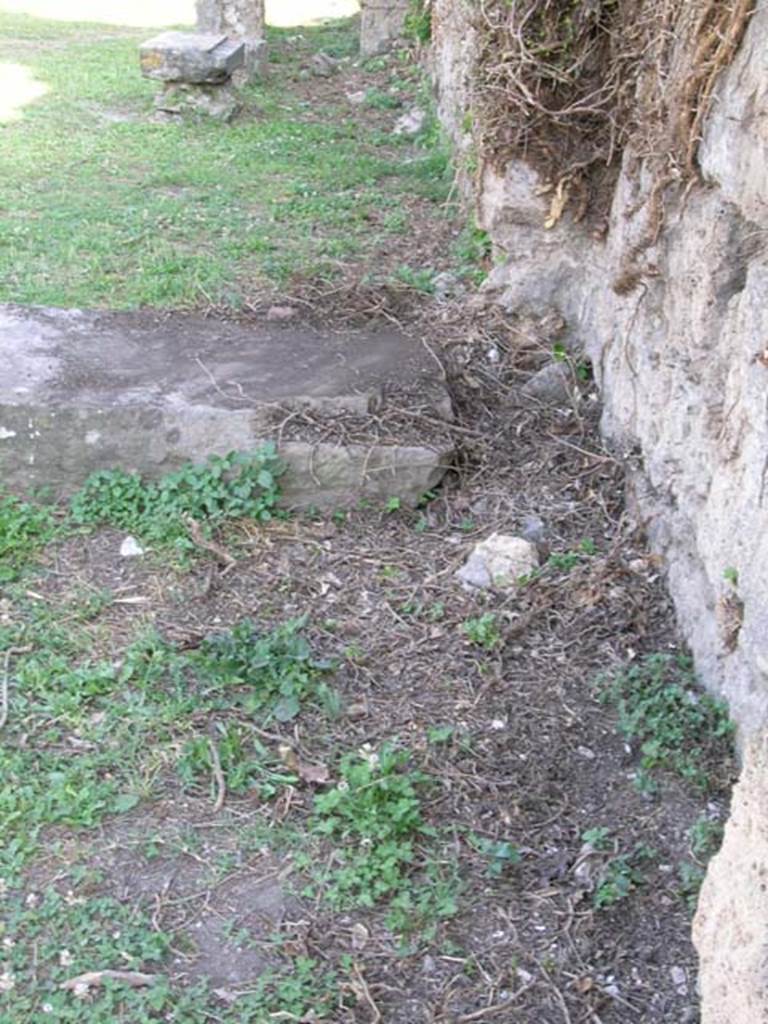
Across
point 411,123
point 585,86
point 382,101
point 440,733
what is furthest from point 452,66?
point 440,733

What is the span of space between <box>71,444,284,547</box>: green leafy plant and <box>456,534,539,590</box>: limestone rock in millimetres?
708

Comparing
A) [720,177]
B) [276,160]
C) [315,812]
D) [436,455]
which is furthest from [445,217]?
[315,812]

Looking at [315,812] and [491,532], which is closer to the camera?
[315,812]

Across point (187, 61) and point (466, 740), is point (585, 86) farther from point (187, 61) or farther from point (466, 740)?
point (187, 61)

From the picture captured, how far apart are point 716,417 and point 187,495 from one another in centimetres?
171

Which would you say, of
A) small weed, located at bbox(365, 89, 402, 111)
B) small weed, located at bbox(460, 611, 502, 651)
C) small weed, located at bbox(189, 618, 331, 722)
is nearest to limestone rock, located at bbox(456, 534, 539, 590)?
small weed, located at bbox(460, 611, 502, 651)

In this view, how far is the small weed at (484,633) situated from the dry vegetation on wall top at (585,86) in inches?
56.3

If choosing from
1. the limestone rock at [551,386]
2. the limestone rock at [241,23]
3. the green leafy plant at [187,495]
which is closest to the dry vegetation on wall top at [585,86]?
the limestone rock at [551,386]

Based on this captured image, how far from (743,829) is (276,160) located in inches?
259

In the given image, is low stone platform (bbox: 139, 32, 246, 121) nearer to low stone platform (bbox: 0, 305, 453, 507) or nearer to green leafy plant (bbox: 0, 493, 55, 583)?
low stone platform (bbox: 0, 305, 453, 507)

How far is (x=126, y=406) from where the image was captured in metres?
4.11

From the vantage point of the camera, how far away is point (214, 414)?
4125mm

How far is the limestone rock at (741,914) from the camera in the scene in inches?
71.5

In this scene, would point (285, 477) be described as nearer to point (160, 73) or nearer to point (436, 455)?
point (436, 455)
